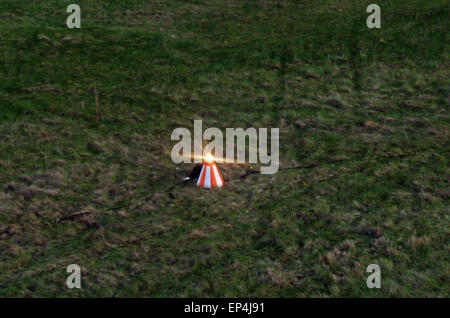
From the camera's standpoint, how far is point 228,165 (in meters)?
13.7

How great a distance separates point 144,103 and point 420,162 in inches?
381

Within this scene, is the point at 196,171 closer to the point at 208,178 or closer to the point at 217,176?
the point at 208,178

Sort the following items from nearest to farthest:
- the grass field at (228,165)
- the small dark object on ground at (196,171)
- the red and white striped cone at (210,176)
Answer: the grass field at (228,165) → the red and white striped cone at (210,176) → the small dark object on ground at (196,171)

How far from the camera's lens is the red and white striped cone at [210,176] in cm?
Answer: 1256

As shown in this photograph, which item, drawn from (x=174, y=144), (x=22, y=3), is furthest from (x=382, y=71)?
→ (x=22, y=3)

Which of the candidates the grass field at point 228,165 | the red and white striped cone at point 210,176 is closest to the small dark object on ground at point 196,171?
the red and white striped cone at point 210,176

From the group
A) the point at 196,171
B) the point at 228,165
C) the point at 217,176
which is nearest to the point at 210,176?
the point at 217,176

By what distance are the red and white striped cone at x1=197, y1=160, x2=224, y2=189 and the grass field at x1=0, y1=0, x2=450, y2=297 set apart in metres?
0.33

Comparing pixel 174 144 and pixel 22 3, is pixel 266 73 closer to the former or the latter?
pixel 174 144

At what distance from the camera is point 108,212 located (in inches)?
462

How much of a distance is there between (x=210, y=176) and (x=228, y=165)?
122 cm

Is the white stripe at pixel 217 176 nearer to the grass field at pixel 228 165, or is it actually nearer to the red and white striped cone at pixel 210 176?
the red and white striped cone at pixel 210 176

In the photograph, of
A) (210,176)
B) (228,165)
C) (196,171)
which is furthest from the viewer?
(228,165)

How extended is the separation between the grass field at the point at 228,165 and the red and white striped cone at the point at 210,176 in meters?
0.33
